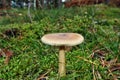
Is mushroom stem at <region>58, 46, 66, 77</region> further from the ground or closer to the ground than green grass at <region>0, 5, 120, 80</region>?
further from the ground

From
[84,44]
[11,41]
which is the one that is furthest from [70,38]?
[11,41]

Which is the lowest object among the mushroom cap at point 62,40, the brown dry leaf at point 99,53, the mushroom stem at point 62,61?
the brown dry leaf at point 99,53

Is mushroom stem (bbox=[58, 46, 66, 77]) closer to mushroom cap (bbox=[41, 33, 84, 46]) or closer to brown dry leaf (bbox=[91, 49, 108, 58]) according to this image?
mushroom cap (bbox=[41, 33, 84, 46])

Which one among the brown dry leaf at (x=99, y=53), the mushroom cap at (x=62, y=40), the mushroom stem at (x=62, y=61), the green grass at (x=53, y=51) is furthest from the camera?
the brown dry leaf at (x=99, y=53)

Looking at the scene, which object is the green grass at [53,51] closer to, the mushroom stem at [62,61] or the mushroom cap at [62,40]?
the mushroom stem at [62,61]

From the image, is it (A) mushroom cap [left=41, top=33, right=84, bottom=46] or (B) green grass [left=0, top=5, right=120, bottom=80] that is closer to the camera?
(A) mushroom cap [left=41, top=33, right=84, bottom=46]

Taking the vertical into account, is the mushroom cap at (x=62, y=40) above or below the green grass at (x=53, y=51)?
above

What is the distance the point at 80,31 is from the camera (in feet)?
11.3

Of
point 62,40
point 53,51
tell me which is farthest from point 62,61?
point 53,51

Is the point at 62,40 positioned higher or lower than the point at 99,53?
higher

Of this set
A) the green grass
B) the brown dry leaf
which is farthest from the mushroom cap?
the brown dry leaf

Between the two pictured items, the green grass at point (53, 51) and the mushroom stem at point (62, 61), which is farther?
the green grass at point (53, 51)

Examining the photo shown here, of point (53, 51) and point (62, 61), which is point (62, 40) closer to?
point (62, 61)

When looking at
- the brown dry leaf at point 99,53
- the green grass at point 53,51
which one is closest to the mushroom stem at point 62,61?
the green grass at point 53,51
